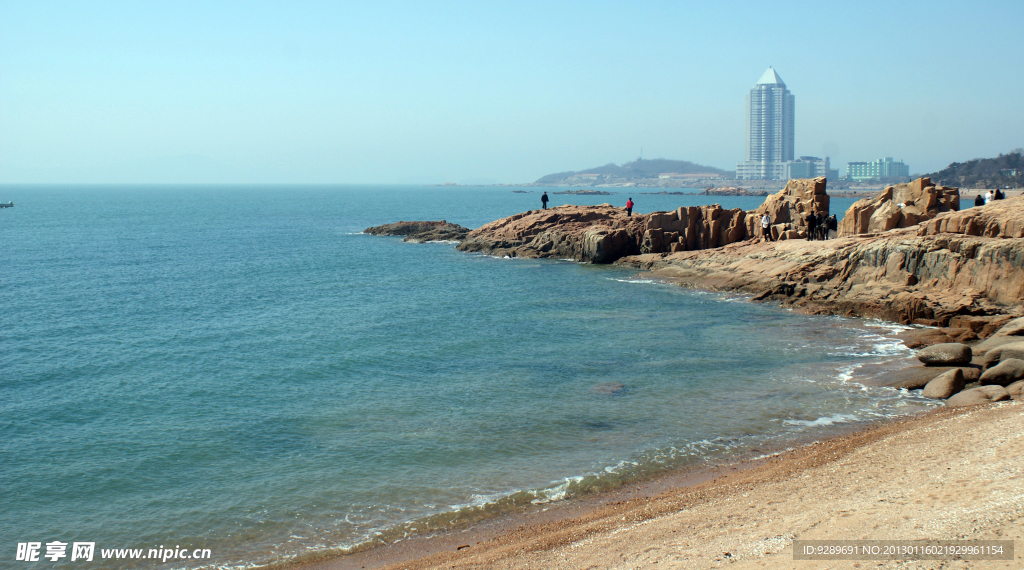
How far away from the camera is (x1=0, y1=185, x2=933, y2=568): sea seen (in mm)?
12664

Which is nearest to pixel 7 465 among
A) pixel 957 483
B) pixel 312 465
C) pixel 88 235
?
pixel 312 465

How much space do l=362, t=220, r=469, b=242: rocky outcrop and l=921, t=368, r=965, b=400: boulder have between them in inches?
1830

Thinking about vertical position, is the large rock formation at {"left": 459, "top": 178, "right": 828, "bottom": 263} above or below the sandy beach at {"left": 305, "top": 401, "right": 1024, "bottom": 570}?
above

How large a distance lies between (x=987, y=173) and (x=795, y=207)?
12823cm

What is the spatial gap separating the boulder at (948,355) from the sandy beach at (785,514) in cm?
593

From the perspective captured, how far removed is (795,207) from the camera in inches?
1687

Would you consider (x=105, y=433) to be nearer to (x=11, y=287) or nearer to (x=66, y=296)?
(x=66, y=296)

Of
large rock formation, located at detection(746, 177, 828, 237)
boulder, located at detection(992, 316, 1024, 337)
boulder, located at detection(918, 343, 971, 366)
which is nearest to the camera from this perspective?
boulder, located at detection(918, 343, 971, 366)

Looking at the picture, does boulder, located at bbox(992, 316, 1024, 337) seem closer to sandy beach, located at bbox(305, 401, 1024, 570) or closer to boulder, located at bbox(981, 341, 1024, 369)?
boulder, located at bbox(981, 341, 1024, 369)

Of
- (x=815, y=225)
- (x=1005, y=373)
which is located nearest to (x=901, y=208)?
(x=815, y=225)

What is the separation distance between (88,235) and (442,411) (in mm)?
63264

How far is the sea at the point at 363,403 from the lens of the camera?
1266 cm

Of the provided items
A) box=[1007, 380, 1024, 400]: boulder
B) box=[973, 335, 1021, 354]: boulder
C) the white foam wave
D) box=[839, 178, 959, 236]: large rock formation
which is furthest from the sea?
box=[839, 178, 959, 236]: large rock formation

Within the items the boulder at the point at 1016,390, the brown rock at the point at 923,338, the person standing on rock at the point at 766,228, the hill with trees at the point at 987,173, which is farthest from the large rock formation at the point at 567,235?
the hill with trees at the point at 987,173
